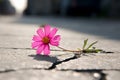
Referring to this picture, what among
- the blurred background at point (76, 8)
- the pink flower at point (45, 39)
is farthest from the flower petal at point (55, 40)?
the blurred background at point (76, 8)

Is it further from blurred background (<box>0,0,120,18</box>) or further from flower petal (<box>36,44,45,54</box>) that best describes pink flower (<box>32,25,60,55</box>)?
blurred background (<box>0,0,120,18</box>)

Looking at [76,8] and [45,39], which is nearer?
[45,39]

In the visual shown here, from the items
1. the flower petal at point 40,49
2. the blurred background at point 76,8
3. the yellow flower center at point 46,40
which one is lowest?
the flower petal at point 40,49

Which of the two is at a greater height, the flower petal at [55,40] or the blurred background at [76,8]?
the blurred background at [76,8]

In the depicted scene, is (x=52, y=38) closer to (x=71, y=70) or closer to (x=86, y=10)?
(x=71, y=70)

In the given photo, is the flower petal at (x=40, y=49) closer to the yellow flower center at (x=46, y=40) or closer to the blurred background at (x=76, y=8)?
the yellow flower center at (x=46, y=40)

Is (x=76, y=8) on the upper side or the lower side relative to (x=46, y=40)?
upper

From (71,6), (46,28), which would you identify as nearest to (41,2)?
(71,6)

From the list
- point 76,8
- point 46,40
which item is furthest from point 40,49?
point 76,8

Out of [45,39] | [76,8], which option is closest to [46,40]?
[45,39]

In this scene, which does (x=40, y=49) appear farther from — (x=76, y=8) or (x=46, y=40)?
(x=76, y=8)

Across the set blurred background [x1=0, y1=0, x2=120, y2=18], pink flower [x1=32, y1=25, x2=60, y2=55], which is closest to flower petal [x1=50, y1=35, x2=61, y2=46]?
pink flower [x1=32, y1=25, x2=60, y2=55]
